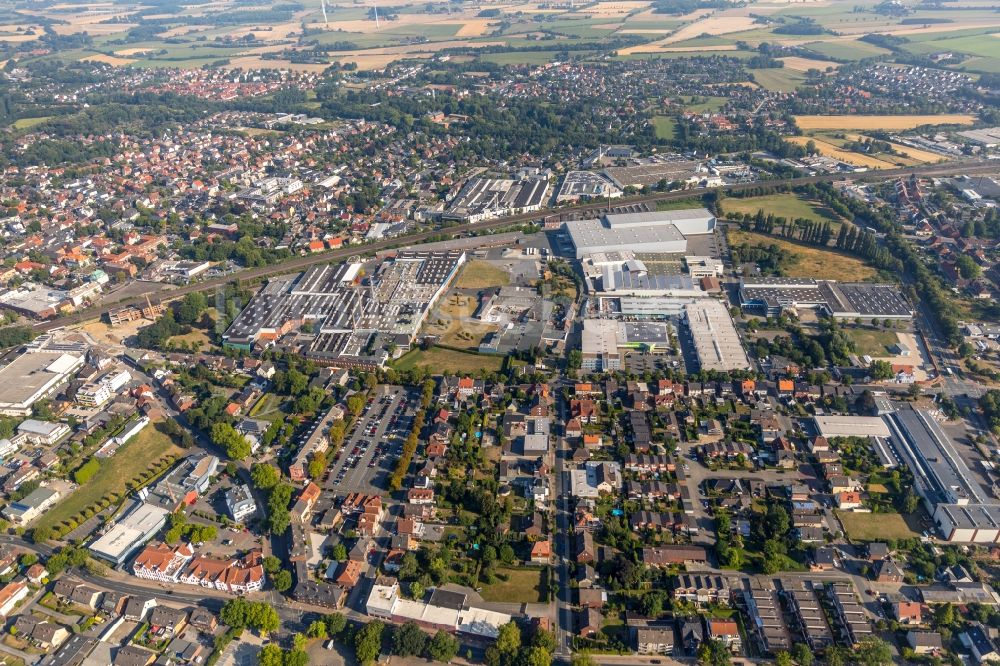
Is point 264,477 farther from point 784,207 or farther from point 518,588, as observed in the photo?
point 784,207

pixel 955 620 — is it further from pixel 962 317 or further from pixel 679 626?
pixel 962 317

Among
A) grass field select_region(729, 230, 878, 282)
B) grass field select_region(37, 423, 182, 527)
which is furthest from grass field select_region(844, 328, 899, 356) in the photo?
grass field select_region(37, 423, 182, 527)

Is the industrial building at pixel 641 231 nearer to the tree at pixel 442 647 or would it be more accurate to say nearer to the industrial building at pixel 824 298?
the industrial building at pixel 824 298

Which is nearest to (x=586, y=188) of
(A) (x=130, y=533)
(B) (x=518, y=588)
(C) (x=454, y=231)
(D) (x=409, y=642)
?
(C) (x=454, y=231)

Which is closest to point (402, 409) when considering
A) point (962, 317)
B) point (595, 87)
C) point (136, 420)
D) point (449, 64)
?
point (136, 420)

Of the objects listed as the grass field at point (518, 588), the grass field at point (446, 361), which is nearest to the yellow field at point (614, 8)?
the grass field at point (446, 361)
